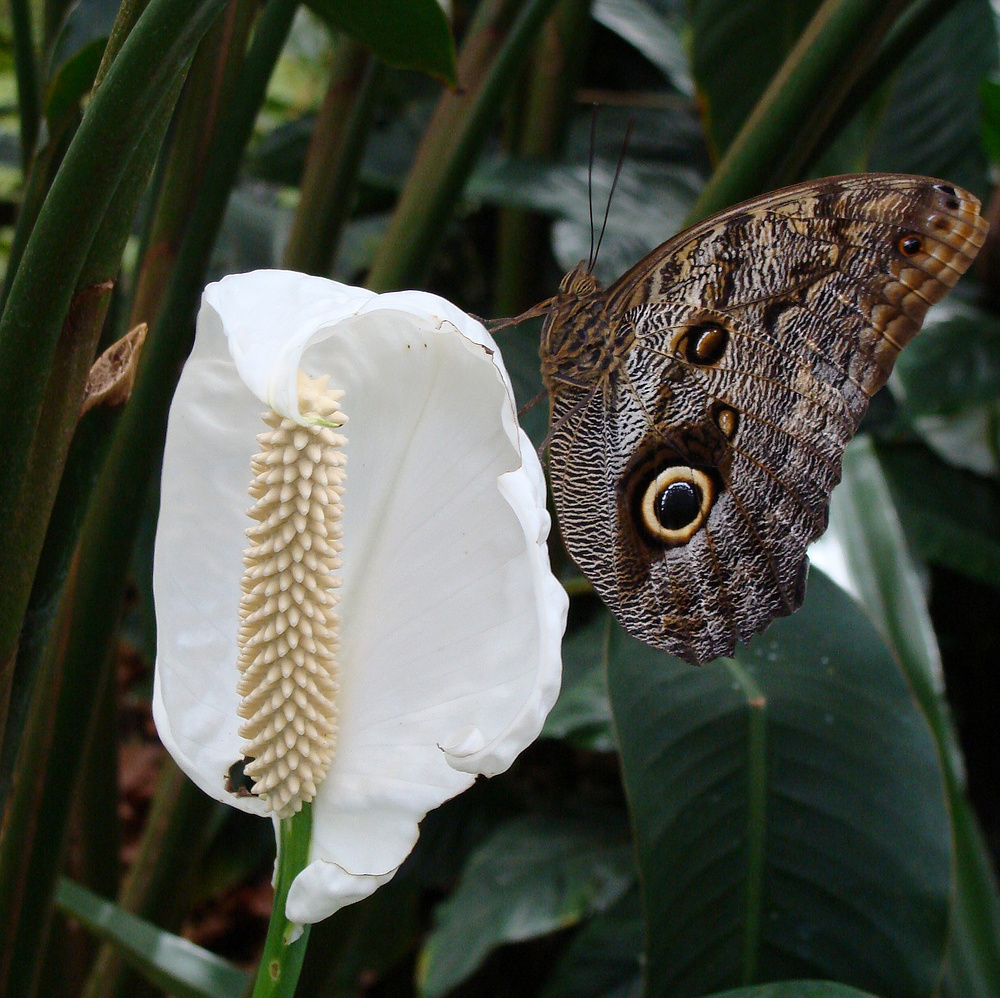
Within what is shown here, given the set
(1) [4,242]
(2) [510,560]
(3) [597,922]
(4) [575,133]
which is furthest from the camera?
(1) [4,242]

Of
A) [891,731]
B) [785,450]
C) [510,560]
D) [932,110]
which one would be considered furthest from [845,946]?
[932,110]

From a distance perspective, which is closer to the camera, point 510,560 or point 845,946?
point 510,560

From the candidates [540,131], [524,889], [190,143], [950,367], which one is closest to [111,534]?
[190,143]

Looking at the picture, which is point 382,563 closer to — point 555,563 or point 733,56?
point 555,563

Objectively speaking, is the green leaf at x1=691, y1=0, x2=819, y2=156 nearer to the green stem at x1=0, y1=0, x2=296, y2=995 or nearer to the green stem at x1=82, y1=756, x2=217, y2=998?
the green stem at x1=0, y1=0, x2=296, y2=995

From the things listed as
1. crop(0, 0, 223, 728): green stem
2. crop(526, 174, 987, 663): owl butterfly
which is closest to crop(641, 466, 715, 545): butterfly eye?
crop(526, 174, 987, 663): owl butterfly

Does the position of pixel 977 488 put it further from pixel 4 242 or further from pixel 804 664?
pixel 4 242
